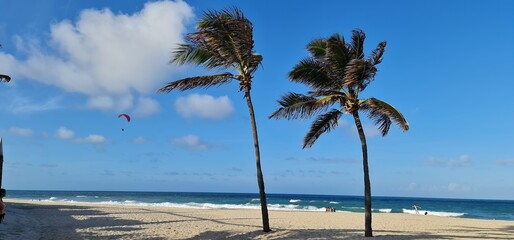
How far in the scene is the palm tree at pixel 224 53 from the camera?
12.3 m

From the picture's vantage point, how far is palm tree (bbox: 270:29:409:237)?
11.5 metres

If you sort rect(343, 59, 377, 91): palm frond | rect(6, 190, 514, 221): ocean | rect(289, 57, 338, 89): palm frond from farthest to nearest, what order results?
rect(6, 190, 514, 221): ocean
rect(289, 57, 338, 89): palm frond
rect(343, 59, 377, 91): palm frond

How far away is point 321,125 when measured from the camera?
526 inches

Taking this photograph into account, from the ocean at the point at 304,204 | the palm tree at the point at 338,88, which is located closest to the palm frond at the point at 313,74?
the palm tree at the point at 338,88

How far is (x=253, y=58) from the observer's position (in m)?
13.0

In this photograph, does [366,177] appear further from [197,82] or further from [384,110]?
[197,82]

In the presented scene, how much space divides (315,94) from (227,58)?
2943 mm

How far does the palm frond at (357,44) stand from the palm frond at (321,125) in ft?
6.35

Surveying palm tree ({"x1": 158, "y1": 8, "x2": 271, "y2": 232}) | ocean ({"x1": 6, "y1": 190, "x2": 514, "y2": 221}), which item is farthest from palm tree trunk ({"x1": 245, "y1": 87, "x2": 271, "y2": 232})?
ocean ({"x1": 6, "y1": 190, "x2": 514, "y2": 221})

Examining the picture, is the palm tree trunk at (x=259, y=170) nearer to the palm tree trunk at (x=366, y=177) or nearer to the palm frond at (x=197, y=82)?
the palm frond at (x=197, y=82)

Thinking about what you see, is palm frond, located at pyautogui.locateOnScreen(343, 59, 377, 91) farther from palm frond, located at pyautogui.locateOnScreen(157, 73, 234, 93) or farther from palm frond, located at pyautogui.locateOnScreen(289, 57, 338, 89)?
palm frond, located at pyautogui.locateOnScreen(157, 73, 234, 93)

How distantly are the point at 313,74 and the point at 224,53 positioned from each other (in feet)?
9.16

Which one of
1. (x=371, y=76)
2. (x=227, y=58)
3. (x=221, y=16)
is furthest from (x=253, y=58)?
(x=371, y=76)

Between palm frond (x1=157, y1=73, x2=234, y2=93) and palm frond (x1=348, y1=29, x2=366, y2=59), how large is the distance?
381cm
